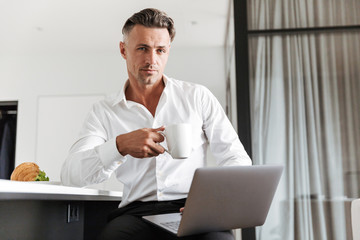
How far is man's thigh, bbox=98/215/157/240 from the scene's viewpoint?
45.9 inches

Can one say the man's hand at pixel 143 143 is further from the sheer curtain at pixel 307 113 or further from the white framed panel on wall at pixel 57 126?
the white framed panel on wall at pixel 57 126

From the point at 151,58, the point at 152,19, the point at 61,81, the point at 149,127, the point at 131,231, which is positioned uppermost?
the point at 61,81

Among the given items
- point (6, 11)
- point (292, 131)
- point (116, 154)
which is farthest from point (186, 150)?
point (6, 11)

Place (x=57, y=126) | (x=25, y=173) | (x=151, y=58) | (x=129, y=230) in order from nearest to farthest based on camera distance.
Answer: (x=129, y=230) → (x=151, y=58) → (x=25, y=173) → (x=57, y=126)

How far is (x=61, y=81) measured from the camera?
216 inches

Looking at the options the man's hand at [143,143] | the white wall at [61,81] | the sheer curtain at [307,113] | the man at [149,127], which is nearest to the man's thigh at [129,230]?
the man at [149,127]

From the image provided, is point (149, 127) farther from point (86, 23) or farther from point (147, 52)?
point (86, 23)

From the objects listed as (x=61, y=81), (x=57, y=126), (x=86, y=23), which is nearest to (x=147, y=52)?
(x=86, y=23)

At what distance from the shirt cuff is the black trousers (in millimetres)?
177

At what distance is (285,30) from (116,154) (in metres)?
2.15

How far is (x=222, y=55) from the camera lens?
5.29 m

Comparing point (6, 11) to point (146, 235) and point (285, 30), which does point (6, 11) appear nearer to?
point (285, 30)

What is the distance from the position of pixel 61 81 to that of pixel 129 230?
4.64 m

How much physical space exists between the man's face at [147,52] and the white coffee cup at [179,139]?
36 centimetres
